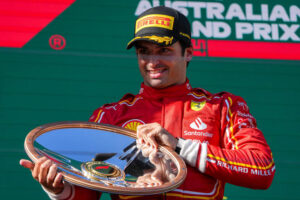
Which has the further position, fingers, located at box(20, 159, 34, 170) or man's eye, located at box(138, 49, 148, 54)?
man's eye, located at box(138, 49, 148, 54)

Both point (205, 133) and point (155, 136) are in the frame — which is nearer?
point (155, 136)

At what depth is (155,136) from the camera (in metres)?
1.56

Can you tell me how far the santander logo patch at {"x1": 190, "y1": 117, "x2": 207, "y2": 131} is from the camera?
5.69ft

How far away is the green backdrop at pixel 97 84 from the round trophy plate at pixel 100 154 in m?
0.82

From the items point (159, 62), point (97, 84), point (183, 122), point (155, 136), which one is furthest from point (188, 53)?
point (97, 84)

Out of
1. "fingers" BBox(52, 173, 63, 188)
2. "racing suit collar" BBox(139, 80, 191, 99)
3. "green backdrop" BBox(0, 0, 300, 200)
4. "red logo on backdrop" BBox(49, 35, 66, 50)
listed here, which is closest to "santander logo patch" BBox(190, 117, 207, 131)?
"racing suit collar" BBox(139, 80, 191, 99)

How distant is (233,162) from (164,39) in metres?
0.51

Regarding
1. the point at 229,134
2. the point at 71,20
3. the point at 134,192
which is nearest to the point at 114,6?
the point at 71,20

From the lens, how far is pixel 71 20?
8.73ft

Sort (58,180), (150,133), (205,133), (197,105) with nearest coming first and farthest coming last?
(58,180)
(150,133)
(205,133)
(197,105)

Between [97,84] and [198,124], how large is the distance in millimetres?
972

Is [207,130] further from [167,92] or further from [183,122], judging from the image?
[167,92]

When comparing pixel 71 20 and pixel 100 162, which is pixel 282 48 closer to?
pixel 71 20

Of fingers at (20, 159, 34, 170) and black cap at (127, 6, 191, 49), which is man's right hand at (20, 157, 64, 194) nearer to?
fingers at (20, 159, 34, 170)
